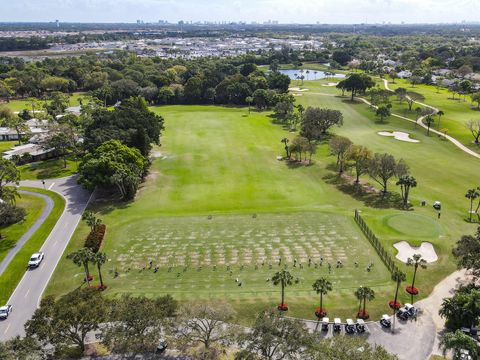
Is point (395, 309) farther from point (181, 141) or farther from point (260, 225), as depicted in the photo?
point (181, 141)

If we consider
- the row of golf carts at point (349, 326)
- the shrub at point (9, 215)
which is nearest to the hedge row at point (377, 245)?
the row of golf carts at point (349, 326)

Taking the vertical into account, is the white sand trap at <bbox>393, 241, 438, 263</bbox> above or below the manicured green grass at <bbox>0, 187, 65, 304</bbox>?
above

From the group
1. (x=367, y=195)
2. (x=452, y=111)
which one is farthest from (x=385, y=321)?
(x=452, y=111)

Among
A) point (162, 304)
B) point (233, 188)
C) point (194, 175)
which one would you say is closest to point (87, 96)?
point (194, 175)

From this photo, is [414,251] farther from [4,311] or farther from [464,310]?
[4,311]

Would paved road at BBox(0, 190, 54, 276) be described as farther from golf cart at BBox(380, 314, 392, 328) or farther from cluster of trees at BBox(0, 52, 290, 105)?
cluster of trees at BBox(0, 52, 290, 105)

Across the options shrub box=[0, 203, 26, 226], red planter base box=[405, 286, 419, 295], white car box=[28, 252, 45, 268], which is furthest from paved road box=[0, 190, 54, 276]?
red planter base box=[405, 286, 419, 295]
